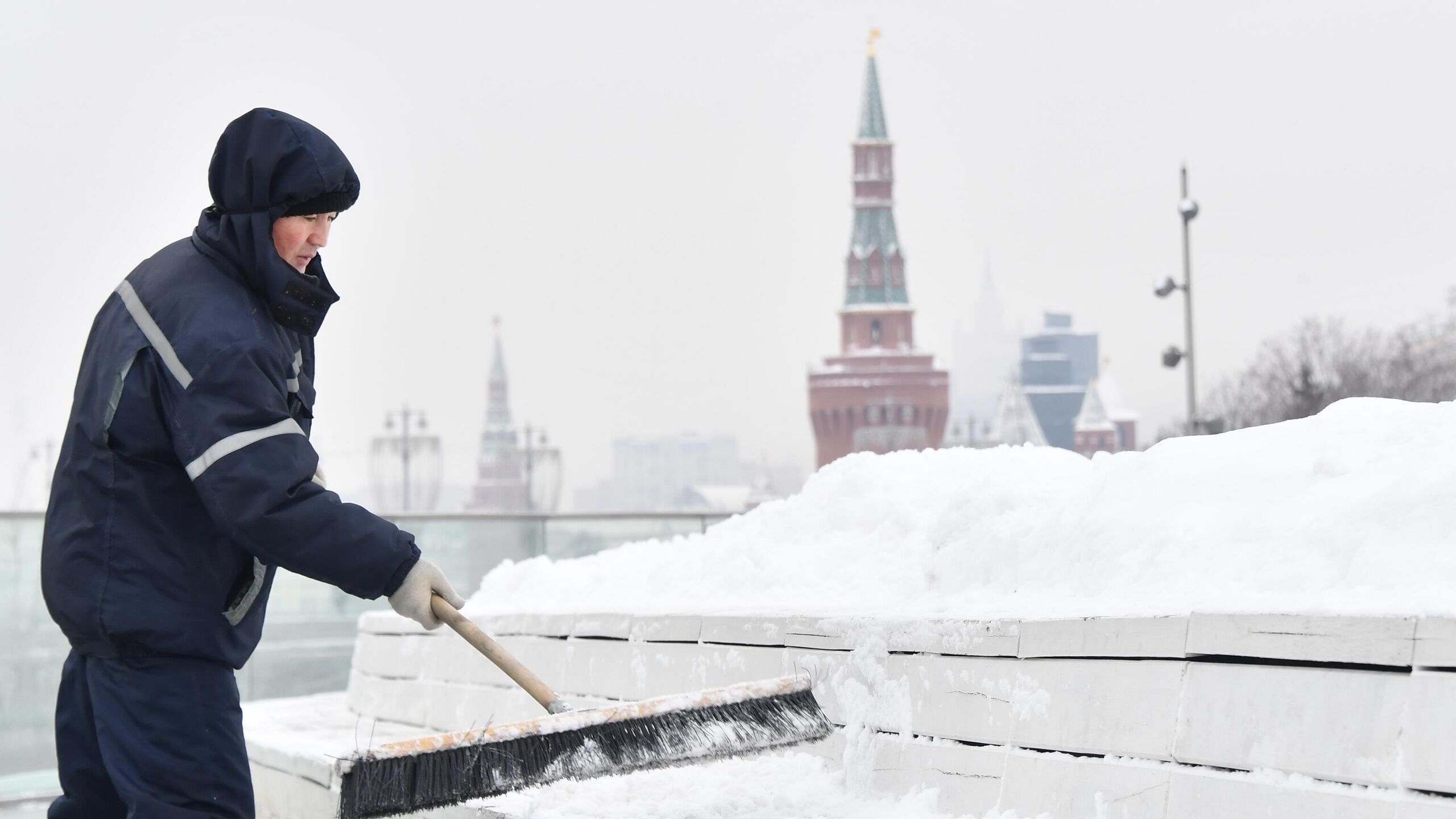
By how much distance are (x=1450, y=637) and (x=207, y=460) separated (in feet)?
Answer: 8.09

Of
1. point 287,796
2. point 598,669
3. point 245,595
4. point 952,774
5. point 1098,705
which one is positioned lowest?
point 287,796

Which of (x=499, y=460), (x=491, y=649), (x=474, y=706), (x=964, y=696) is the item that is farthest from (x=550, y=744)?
(x=499, y=460)

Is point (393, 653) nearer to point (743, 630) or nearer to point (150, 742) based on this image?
point (743, 630)

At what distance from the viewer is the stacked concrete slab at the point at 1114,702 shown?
3227 millimetres

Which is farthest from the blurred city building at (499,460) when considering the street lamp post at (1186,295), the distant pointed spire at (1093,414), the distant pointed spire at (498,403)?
the street lamp post at (1186,295)

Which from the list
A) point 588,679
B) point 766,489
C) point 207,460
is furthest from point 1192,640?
point 766,489

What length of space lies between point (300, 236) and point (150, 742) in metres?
1.11

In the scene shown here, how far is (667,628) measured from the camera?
554cm

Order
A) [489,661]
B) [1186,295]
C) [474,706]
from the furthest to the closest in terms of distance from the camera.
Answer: [1186,295] < [474,706] < [489,661]

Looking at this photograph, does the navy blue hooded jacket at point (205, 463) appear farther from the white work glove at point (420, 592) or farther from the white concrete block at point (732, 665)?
the white concrete block at point (732, 665)

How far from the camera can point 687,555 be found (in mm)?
6414

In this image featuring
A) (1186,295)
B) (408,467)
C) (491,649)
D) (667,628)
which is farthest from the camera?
(408,467)

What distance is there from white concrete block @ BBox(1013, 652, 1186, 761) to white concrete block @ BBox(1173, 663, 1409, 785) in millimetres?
64

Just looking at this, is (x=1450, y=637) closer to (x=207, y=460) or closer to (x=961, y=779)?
(x=961, y=779)
